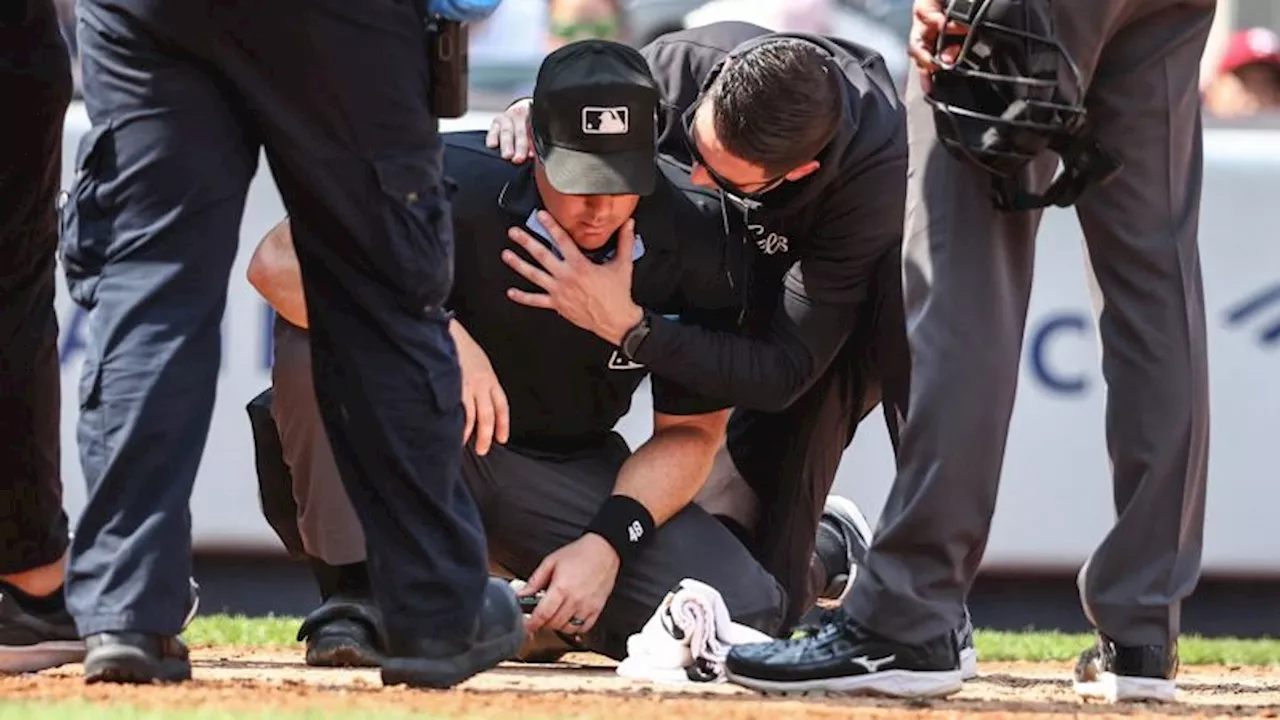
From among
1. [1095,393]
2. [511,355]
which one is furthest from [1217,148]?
[511,355]

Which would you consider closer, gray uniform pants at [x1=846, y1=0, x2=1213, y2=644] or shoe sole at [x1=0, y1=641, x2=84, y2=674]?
gray uniform pants at [x1=846, y1=0, x2=1213, y2=644]

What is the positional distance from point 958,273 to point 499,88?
519 centimetres

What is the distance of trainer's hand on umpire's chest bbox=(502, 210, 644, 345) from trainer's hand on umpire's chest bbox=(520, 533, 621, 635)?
439 millimetres

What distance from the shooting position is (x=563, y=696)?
4.05 metres

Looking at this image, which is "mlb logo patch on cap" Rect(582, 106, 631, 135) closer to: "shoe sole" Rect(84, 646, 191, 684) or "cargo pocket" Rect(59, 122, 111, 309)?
"cargo pocket" Rect(59, 122, 111, 309)

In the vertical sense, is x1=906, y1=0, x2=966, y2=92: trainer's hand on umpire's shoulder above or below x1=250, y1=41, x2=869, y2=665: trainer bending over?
above

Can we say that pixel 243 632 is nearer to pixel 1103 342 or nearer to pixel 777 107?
pixel 777 107

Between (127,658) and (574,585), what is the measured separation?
1371mm

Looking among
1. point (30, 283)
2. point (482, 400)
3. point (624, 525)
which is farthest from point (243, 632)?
point (30, 283)

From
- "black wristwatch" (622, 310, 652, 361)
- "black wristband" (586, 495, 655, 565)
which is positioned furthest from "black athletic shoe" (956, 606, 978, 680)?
"black wristwatch" (622, 310, 652, 361)

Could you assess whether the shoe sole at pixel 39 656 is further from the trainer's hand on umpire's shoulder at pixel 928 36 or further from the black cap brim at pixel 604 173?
the trainer's hand on umpire's shoulder at pixel 928 36

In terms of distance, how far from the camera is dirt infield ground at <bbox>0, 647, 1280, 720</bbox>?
3.61 meters

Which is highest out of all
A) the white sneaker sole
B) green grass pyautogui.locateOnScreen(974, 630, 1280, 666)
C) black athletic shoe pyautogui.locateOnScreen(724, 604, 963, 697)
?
black athletic shoe pyautogui.locateOnScreen(724, 604, 963, 697)

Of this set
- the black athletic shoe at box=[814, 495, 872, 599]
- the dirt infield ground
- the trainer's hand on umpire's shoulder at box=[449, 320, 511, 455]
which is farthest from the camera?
the black athletic shoe at box=[814, 495, 872, 599]
